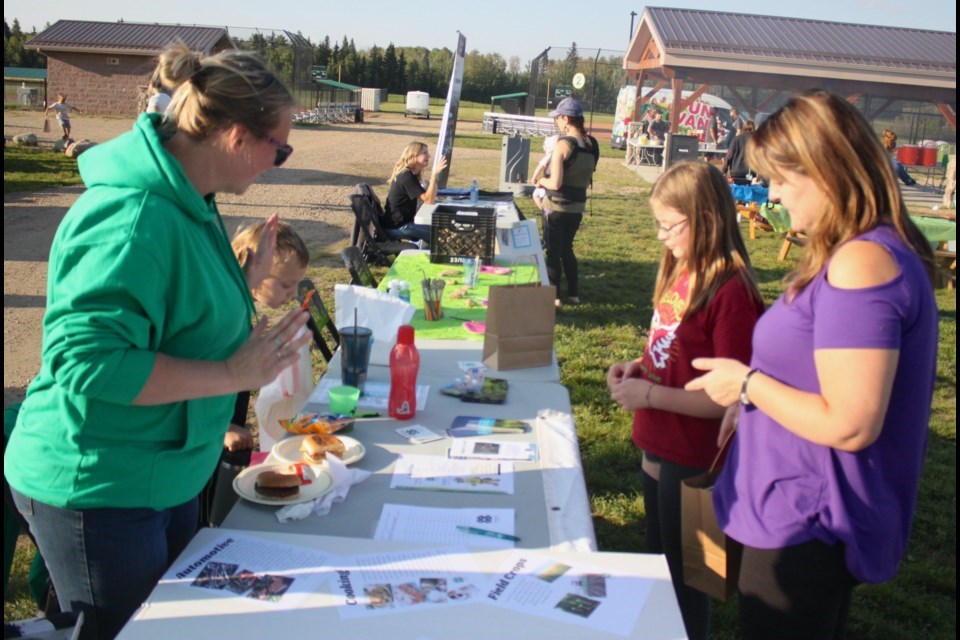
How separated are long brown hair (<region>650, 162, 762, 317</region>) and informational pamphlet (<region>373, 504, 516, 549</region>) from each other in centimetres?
77

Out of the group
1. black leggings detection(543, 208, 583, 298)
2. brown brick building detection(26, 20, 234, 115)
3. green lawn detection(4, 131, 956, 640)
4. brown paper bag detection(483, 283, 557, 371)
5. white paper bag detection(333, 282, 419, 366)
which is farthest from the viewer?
brown brick building detection(26, 20, 234, 115)

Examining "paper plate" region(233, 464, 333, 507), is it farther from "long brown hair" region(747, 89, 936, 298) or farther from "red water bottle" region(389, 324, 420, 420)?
"long brown hair" region(747, 89, 936, 298)

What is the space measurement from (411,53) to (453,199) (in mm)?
62278

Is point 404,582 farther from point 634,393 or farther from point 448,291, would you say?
point 448,291

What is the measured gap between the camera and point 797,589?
1567 millimetres

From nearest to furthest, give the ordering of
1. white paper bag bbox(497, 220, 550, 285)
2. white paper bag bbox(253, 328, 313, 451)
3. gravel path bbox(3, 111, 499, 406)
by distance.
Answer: white paper bag bbox(253, 328, 313, 451), white paper bag bbox(497, 220, 550, 285), gravel path bbox(3, 111, 499, 406)

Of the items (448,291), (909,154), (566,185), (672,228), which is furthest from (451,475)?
(909,154)

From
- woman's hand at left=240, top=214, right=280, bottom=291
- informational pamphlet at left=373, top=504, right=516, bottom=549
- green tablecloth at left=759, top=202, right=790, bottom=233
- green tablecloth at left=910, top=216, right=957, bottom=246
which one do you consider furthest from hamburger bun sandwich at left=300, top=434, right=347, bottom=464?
green tablecloth at left=759, top=202, right=790, bottom=233

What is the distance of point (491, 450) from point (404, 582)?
33.0 inches

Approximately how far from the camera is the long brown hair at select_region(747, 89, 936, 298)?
4.70 ft

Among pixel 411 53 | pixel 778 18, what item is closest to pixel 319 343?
pixel 778 18

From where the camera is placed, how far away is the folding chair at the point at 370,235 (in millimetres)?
6812

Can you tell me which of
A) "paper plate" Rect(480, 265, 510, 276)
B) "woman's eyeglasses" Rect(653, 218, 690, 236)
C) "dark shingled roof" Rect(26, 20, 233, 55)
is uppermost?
"dark shingled roof" Rect(26, 20, 233, 55)

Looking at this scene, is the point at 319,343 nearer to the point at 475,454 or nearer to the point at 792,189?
the point at 475,454
